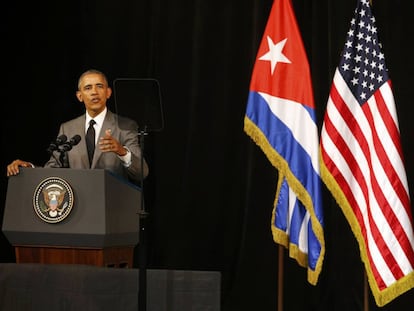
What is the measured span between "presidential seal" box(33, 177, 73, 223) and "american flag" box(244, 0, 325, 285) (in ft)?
4.09

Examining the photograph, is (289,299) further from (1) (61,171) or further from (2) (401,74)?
(1) (61,171)

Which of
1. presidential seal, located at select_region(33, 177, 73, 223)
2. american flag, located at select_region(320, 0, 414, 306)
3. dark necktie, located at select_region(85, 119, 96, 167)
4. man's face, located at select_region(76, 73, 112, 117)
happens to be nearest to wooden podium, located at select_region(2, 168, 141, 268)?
presidential seal, located at select_region(33, 177, 73, 223)

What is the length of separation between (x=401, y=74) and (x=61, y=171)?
287 centimetres

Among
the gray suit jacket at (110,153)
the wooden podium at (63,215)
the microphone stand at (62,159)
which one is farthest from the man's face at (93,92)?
the wooden podium at (63,215)

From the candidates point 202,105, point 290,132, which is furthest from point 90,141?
point 202,105

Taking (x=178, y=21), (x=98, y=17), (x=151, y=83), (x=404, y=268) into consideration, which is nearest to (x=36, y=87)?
(x=98, y=17)

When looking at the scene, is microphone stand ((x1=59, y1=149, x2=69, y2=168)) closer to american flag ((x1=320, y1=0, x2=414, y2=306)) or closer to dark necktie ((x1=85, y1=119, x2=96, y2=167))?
dark necktie ((x1=85, y1=119, x2=96, y2=167))

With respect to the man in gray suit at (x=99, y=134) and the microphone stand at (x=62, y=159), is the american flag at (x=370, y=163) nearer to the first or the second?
the man in gray suit at (x=99, y=134)

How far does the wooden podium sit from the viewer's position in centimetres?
432

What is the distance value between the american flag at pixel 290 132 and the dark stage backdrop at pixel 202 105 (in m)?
1.19

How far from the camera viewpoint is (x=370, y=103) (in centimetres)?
477

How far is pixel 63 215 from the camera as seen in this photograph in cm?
434

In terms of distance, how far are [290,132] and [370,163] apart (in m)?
0.52

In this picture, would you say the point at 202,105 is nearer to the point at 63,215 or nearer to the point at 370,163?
the point at 370,163
